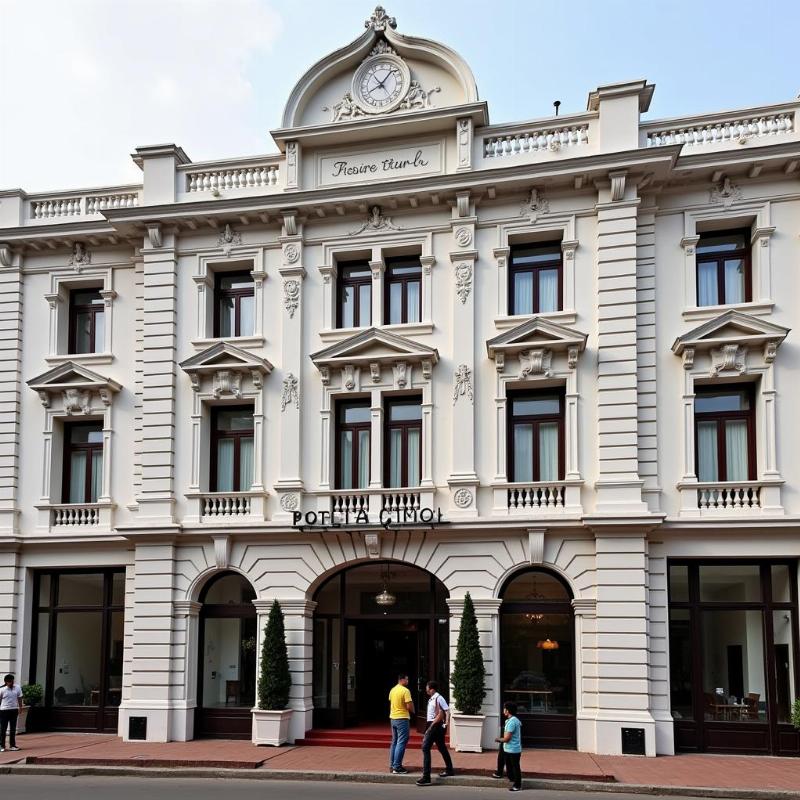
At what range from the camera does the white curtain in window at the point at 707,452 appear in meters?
20.4

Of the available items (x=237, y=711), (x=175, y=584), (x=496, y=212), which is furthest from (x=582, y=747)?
(x=496, y=212)

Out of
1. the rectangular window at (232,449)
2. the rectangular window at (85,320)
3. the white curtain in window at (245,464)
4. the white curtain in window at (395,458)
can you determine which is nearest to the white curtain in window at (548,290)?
the white curtain in window at (395,458)

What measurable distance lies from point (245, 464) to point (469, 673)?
7467 mm

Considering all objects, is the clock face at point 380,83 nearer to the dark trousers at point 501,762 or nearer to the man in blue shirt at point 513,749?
the man in blue shirt at point 513,749

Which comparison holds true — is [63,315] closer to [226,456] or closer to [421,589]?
[226,456]

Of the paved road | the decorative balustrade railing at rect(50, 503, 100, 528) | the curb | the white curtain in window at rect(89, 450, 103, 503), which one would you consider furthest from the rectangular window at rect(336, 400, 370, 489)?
the paved road

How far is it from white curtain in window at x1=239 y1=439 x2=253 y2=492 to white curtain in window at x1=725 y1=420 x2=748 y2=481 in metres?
11.1

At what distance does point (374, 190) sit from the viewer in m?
21.9

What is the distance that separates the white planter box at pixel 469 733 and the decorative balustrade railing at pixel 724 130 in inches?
524

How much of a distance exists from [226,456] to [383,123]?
893cm

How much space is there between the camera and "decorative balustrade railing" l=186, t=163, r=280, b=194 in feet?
75.9

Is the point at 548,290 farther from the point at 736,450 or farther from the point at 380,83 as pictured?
the point at 380,83

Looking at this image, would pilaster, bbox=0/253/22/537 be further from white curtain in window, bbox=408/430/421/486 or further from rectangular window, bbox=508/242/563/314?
rectangular window, bbox=508/242/563/314

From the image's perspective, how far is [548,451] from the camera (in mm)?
21047
